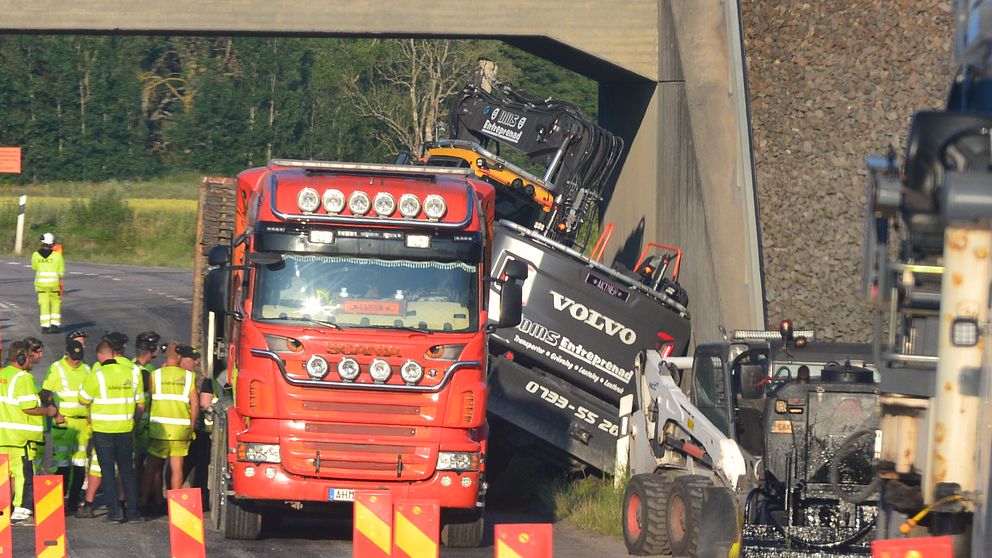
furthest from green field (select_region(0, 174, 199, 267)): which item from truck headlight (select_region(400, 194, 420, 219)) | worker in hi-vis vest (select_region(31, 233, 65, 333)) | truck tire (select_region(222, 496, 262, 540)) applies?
truck headlight (select_region(400, 194, 420, 219))

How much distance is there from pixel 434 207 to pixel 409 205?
0.72ft

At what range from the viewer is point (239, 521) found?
1369 centimetres

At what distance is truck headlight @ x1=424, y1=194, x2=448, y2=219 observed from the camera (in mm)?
13562

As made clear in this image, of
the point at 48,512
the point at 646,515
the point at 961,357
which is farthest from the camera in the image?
the point at 646,515

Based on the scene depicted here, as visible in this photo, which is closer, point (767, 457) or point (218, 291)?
point (767, 457)

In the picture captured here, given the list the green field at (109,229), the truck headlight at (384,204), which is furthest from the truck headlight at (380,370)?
the green field at (109,229)

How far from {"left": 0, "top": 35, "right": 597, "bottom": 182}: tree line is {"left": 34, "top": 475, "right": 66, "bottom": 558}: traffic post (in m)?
55.6

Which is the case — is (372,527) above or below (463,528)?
above

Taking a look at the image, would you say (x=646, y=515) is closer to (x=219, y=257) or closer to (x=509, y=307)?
(x=509, y=307)

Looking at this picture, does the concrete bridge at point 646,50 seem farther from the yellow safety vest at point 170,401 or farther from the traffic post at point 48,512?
the traffic post at point 48,512

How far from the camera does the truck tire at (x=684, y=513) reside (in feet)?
42.4

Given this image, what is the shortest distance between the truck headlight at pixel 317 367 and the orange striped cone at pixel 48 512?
2925mm

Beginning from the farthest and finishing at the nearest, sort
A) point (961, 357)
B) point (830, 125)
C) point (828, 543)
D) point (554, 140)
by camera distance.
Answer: point (554, 140)
point (830, 125)
point (828, 543)
point (961, 357)

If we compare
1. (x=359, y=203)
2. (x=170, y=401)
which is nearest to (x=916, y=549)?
(x=359, y=203)
